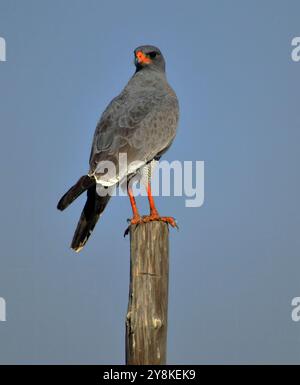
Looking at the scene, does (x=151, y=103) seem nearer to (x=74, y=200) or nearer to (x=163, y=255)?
(x=74, y=200)

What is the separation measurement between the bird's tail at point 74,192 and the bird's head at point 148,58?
3.08 m

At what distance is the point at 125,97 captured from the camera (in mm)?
9703

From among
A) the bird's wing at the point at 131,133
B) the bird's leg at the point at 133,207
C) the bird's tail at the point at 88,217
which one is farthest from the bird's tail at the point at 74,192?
the bird's leg at the point at 133,207

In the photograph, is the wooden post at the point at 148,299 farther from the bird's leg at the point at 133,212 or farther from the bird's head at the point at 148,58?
the bird's head at the point at 148,58

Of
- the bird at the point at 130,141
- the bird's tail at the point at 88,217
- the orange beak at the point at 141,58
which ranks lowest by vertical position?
the bird's tail at the point at 88,217

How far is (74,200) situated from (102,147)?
59.7 inches

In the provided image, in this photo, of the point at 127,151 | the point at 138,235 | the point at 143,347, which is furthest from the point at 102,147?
the point at 143,347

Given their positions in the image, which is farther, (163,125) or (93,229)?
(163,125)

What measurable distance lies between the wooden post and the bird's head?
14.3ft

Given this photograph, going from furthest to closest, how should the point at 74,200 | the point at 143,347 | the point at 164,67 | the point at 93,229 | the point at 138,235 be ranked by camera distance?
the point at 164,67, the point at 93,229, the point at 74,200, the point at 138,235, the point at 143,347

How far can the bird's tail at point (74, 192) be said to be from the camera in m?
7.32

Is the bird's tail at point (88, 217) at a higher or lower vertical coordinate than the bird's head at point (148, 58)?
lower

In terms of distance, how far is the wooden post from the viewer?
20.8 feet

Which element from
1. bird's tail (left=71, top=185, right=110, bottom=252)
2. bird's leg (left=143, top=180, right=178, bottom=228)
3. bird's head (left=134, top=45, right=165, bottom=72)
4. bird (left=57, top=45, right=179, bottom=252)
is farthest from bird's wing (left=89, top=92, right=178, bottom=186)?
bird's head (left=134, top=45, right=165, bottom=72)
